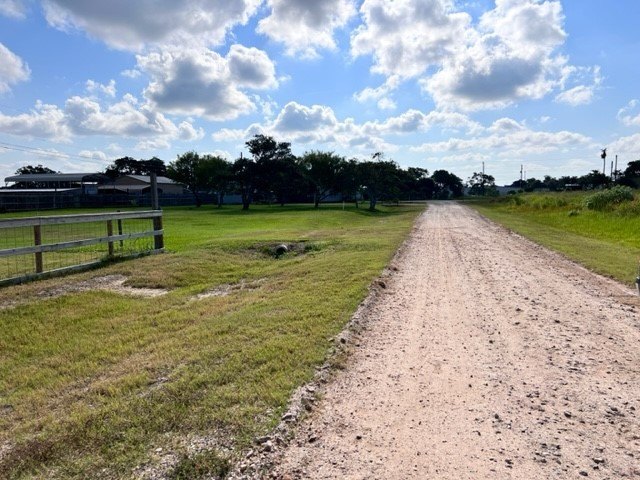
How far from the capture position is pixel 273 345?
489cm

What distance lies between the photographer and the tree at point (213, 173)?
187 feet

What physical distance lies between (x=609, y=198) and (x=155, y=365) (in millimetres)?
27365

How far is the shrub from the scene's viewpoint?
2489cm

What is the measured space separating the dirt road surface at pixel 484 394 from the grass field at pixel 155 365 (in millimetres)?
505

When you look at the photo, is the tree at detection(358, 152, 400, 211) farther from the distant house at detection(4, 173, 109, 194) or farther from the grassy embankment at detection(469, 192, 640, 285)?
the distant house at detection(4, 173, 109, 194)

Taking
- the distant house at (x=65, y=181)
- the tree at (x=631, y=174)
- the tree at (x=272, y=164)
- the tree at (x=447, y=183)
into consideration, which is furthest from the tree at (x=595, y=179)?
the distant house at (x=65, y=181)

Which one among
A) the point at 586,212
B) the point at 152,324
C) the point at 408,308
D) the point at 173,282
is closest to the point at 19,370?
the point at 152,324

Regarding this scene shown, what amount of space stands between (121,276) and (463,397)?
7700 mm

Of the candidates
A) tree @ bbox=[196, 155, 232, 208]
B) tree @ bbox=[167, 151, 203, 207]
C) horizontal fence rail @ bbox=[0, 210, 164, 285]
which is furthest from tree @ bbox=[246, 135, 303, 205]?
horizontal fence rail @ bbox=[0, 210, 164, 285]

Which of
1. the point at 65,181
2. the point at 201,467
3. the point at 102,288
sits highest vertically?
the point at 65,181

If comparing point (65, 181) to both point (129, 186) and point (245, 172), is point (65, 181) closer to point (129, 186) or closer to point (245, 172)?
point (129, 186)

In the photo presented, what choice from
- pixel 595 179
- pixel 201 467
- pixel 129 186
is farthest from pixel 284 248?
pixel 595 179

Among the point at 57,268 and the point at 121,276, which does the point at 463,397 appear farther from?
the point at 57,268

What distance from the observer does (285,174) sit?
53156mm
